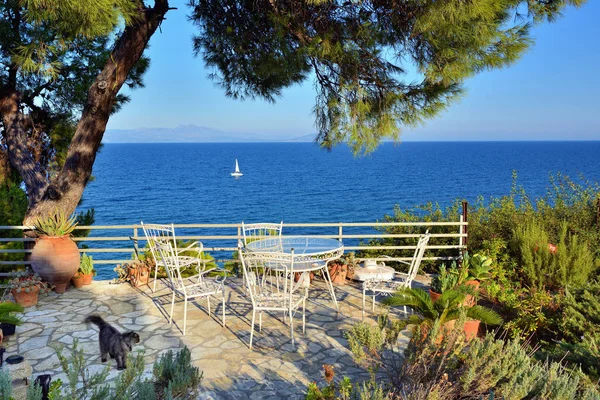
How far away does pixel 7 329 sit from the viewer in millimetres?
4441

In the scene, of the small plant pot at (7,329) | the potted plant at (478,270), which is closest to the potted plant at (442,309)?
the potted plant at (478,270)

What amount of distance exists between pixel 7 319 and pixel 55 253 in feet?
5.24

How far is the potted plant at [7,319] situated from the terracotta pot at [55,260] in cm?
123

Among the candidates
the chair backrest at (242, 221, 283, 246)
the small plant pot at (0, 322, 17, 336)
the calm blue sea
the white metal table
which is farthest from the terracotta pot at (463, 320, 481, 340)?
the calm blue sea

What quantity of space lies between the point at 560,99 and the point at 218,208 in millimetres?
27287

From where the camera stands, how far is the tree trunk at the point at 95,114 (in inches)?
227

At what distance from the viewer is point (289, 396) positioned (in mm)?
3314

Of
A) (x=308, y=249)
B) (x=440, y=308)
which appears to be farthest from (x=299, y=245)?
(x=440, y=308)

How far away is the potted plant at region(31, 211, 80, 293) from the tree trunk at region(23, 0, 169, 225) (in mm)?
471

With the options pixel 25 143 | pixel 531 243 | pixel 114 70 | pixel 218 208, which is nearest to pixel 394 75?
pixel 531 243

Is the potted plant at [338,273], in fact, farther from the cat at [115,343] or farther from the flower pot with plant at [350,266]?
the cat at [115,343]

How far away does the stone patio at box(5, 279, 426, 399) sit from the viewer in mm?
3615

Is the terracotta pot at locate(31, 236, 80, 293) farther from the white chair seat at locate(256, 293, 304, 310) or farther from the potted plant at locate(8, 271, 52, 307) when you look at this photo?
the white chair seat at locate(256, 293, 304, 310)

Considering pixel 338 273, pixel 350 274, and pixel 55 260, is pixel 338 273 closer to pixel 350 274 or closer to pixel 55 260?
pixel 350 274
